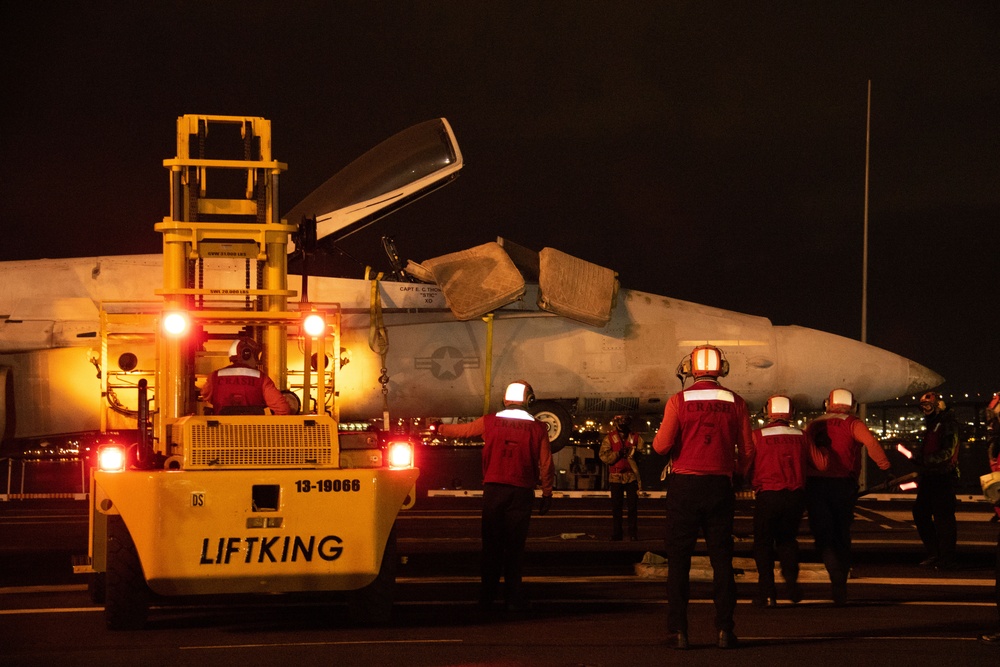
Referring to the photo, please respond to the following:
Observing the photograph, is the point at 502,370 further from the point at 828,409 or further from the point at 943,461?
the point at 828,409

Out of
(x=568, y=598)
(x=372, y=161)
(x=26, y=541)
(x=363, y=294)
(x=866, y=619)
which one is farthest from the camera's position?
(x=363, y=294)

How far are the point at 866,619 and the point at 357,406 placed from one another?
12.8 m

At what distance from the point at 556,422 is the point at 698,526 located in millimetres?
12703

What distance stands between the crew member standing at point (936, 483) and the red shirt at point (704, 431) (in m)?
6.24

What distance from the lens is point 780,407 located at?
428 inches

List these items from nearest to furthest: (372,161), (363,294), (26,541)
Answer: (26,541) < (372,161) < (363,294)

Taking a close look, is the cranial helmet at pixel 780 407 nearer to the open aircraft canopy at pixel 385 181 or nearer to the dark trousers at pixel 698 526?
the dark trousers at pixel 698 526

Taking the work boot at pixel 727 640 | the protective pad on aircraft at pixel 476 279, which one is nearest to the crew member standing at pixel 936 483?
the work boot at pixel 727 640

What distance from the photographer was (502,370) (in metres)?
21.4

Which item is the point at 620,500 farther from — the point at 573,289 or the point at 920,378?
the point at 920,378

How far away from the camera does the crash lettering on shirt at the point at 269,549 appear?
8.52 metres

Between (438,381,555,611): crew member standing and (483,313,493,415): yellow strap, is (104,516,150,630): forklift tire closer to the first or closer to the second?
(438,381,555,611): crew member standing

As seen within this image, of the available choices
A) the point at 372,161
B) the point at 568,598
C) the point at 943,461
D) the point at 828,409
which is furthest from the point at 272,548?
the point at 372,161

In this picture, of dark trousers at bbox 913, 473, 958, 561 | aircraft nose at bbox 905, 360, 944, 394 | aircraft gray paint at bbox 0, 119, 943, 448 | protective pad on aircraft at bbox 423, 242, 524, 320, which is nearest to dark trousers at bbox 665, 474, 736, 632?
dark trousers at bbox 913, 473, 958, 561
